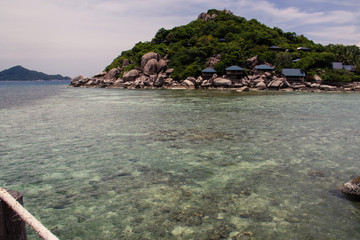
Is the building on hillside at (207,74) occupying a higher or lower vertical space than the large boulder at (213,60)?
lower

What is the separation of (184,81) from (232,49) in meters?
19.2

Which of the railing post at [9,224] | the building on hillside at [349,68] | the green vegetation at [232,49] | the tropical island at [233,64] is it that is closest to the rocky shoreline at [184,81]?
the tropical island at [233,64]

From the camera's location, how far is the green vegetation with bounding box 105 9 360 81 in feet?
205

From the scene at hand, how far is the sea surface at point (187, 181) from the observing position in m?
5.57

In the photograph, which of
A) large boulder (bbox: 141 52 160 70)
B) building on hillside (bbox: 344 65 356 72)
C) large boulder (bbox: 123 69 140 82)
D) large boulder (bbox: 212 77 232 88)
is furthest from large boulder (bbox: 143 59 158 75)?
building on hillside (bbox: 344 65 356 72)

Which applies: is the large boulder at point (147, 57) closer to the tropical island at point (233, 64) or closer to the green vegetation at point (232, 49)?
the tropical island at point (233, 64)

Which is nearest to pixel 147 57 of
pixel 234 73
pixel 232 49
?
pixel 232 49

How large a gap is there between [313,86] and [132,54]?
61.7 metres

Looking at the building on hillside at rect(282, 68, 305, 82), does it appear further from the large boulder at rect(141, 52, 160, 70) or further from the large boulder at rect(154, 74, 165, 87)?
the large boulder at rect(141, 52, 160, 70)

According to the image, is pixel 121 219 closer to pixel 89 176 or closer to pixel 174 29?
pixel 89 176

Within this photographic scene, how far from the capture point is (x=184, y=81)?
2388 inches

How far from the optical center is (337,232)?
209 inches

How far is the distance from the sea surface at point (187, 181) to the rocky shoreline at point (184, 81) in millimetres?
41060

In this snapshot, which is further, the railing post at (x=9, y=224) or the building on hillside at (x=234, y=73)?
the building on hillside at (x=234, y=73)
